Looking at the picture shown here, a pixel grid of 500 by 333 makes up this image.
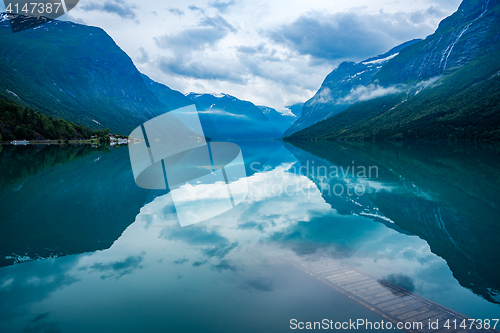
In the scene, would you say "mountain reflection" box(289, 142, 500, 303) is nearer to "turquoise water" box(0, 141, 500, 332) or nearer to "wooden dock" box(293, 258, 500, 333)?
"turquoise water" box(0, 141, 500, 332)

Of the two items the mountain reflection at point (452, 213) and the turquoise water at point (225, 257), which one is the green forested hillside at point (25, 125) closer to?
the turquoise water at point (225, 257)

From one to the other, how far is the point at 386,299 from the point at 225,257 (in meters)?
4.62

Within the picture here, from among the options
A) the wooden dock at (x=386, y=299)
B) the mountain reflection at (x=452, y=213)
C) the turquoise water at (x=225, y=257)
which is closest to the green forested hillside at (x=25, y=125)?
the turquoise water at (x=225, y=257)

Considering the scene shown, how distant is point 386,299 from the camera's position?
253 inches

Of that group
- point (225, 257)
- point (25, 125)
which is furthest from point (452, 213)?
point (25, 125)

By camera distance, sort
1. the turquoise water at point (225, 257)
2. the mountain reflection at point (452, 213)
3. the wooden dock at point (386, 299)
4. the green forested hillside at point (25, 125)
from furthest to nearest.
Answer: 1. the green forested hillside at point (25, 125)
2. the mountain reflection at point (452, 213)
3. the turquoise water at point (225, 257)
4. the wooden dock at point (386, 299)

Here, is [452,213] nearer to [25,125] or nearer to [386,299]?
[386,299]

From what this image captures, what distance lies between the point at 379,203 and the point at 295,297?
11.7 metres

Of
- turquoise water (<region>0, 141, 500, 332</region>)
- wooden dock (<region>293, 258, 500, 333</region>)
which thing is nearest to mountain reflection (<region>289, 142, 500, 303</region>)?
turquoise water (<region>0, 141, 500, 332</region>)

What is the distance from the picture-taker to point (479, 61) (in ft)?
601

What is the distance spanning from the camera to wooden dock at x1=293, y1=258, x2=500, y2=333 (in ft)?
18.6

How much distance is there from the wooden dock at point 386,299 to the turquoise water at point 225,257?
318 mm

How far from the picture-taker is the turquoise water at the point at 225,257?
19.2 ft

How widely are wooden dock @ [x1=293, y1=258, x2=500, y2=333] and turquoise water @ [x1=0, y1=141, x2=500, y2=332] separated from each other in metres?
0.32
